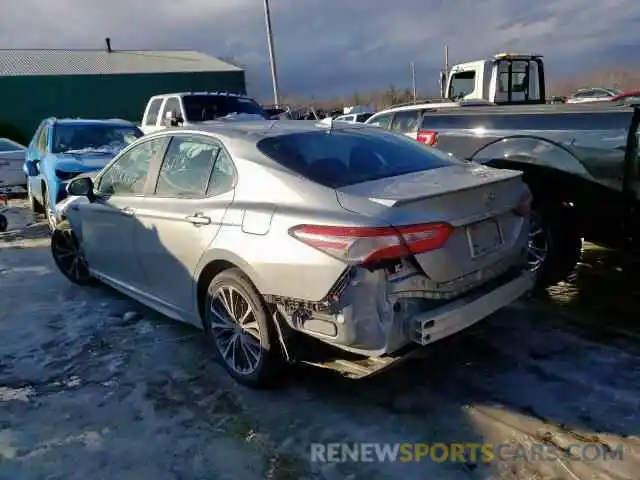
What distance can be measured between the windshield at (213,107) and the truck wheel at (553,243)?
7.39 m

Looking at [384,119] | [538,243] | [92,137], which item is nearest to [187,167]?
[538,243]

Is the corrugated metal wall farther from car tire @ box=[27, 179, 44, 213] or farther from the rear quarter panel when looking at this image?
the rear quarter panel

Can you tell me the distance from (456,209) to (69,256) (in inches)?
173

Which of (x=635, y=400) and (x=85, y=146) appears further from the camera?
(x=85, y=146)

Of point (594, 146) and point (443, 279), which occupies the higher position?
point (594, 146)

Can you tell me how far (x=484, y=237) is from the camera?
326 cm

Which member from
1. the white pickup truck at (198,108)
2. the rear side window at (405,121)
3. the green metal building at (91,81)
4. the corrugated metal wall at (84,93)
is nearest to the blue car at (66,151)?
the white pickup truck at (198,108)

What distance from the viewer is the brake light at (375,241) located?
9.14ft

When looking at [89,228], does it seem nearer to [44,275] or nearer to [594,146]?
[44,275]

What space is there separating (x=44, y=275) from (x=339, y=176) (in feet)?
15.1

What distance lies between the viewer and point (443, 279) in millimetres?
2994

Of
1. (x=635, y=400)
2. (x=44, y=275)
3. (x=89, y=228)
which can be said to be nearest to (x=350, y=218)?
(x=635, y=400)

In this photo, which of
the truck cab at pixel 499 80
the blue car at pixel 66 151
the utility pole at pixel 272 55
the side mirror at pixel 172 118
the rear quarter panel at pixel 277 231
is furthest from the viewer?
the utility pole at pixel 272 55

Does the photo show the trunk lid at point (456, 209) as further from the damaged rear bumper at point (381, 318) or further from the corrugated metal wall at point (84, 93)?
the corrugated metal wall at point (84, 93)
